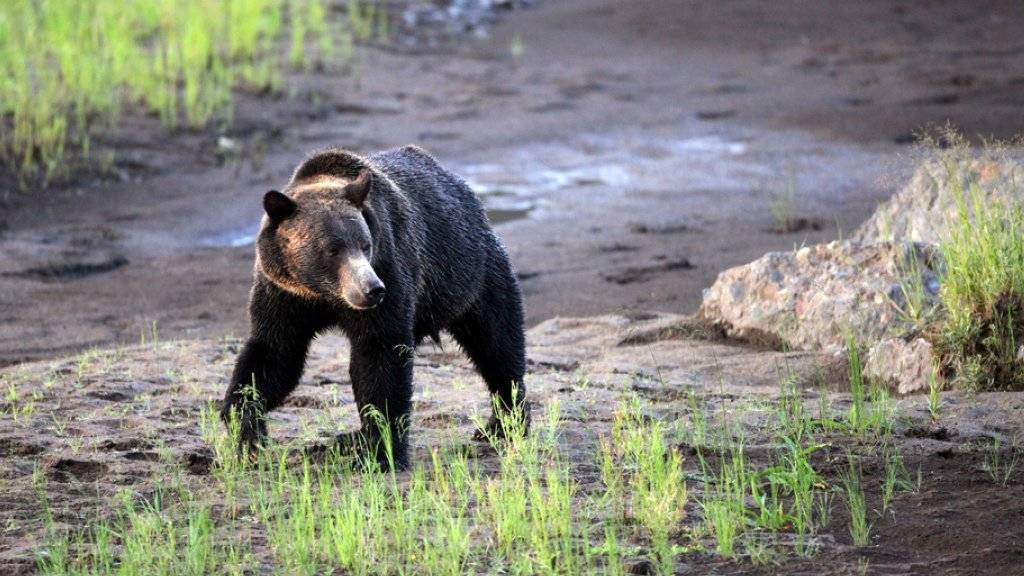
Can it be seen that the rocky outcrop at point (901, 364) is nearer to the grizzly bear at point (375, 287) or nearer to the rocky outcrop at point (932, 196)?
the rocky outcrop at point (932, 196)

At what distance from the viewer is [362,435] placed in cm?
604

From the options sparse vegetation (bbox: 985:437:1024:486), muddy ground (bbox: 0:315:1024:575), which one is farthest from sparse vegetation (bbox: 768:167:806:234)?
sparse vegetation (bbox: 985:437:1024:486)

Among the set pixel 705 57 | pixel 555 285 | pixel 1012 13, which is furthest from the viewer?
pixel 1012 13

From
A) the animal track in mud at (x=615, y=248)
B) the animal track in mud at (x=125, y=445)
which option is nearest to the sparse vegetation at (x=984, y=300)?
the animal track in mud at (x=125, y=445)

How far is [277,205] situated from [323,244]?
0.82ft

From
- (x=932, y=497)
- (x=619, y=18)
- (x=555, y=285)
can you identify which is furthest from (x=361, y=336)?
(x=619, y=18)

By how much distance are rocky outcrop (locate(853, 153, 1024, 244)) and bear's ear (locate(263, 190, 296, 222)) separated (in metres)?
3.86

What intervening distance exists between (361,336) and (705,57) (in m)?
13.5

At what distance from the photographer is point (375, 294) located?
18.4 feet

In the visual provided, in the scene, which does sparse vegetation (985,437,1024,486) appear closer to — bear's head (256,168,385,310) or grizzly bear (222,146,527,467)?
grizzly bear (222,146,527,467)

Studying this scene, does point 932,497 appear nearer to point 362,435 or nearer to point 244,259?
point 362,435

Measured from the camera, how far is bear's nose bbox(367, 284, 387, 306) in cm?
557

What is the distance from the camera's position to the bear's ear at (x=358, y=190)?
231 inches

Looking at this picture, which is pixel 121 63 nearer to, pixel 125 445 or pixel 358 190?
pixel 125 445
